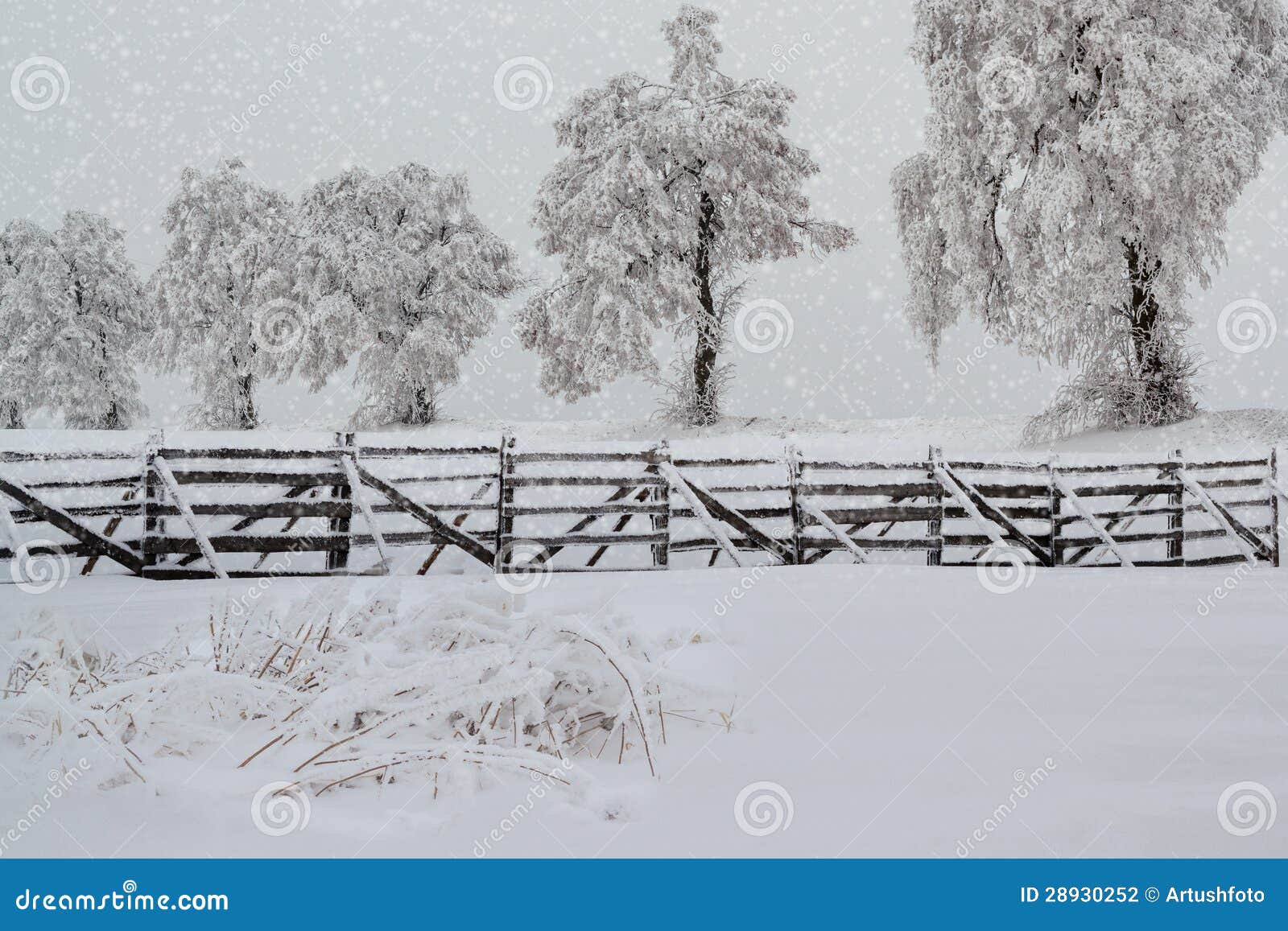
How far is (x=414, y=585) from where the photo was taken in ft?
12.0

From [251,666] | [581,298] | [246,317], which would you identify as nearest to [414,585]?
[251,666]

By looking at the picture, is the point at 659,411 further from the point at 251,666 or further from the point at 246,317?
the point at 251,666

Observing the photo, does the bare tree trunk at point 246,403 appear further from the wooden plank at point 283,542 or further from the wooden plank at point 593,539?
the wooden plank at point 593,539

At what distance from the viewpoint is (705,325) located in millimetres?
25109

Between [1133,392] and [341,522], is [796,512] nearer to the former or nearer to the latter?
[341,522]

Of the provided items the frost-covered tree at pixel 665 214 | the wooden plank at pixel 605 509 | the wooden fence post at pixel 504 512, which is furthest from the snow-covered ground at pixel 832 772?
the frost-covered tree at pixel 665 214

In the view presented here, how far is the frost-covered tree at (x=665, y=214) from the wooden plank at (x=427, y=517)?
45.1ft

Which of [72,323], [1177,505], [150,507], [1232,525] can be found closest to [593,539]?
[150,507]

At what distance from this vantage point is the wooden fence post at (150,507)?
9.99 meters

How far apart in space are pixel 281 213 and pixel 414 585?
32116mm

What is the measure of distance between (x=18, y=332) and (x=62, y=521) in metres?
30.4

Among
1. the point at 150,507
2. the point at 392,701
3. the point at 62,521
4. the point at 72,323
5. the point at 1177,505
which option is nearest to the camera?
the point at 392,701

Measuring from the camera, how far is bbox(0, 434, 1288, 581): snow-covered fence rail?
10.1m

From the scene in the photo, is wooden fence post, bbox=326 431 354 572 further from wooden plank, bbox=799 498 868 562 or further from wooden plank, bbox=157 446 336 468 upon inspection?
wooden plank, bbox=799 498 868 562
